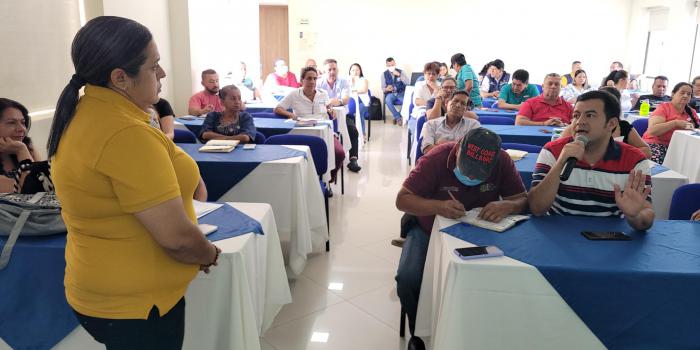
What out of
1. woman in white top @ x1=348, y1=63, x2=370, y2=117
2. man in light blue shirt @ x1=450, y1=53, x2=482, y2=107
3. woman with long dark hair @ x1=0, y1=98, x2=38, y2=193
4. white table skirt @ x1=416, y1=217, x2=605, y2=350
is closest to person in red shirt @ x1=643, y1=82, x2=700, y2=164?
man in light blue shirt @ x1=450, y1=53, x2=482, y2=107

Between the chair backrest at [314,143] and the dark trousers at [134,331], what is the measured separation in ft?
8.32

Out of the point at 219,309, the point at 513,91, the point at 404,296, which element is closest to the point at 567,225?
the point at 404,296

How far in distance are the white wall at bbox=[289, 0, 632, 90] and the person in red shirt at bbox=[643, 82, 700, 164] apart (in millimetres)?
6710

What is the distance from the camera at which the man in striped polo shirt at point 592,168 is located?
2029 millimetres

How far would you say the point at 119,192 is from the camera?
107 cm

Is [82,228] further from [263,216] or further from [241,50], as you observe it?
[241,50]

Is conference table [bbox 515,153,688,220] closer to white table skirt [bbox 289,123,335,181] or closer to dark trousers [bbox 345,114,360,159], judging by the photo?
white table skirt [bbox 289,123,335,181]

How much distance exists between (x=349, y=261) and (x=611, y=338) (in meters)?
2.04

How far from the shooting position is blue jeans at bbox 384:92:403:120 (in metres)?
10.8

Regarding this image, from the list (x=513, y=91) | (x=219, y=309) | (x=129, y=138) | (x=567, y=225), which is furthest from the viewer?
(x=513, y=91)

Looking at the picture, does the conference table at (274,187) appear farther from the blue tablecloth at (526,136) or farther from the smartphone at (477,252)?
the blue tablecloth at (526,136)

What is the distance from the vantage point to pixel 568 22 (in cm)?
1094

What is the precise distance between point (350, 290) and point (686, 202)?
1817 millimetres

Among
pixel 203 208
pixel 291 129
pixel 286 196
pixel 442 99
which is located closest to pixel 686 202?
pixel 286 196
